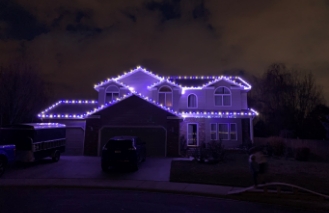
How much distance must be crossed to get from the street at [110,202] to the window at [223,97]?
1619cm

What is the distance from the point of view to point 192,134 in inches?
962

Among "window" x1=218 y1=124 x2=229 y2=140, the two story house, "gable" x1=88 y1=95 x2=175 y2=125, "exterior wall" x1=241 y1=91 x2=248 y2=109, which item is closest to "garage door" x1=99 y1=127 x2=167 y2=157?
the two story house

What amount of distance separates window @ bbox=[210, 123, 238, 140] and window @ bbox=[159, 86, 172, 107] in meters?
4.68

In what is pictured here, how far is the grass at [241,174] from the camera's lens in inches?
451

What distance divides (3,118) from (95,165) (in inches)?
546

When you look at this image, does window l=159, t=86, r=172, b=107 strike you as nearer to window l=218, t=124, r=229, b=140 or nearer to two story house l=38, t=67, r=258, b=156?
two story house l=38, t=67, r=258, b=156

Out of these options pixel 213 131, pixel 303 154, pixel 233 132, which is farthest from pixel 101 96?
pixel 303 154

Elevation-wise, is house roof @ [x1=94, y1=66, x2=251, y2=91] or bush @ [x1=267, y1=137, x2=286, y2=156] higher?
house roof @ [x1=94, y1=66, x2=251, y2=91]

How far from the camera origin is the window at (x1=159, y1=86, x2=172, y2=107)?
80.5 feet

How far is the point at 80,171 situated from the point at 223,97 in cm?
1543

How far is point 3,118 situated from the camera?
2422 cm

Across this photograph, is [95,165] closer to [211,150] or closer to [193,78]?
[211,150]

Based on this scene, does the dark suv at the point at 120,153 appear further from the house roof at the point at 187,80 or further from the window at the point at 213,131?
the window at the point at 213,131

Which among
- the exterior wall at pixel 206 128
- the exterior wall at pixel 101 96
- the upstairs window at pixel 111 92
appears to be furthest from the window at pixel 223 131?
the exterior wall at pixel 101 96
